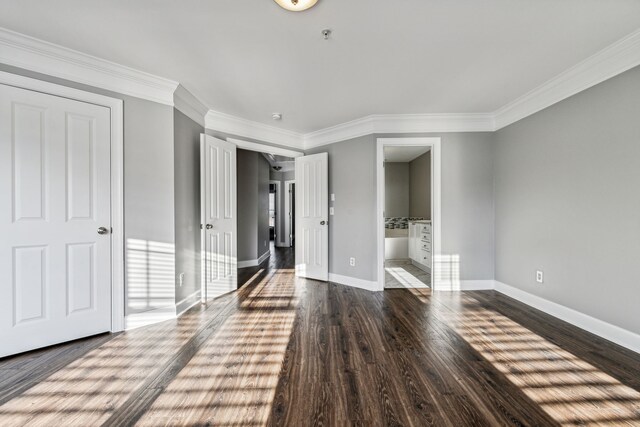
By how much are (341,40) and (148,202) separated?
2.30 meters

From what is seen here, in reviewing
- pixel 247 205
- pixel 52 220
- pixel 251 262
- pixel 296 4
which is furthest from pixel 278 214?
pixel 296 4

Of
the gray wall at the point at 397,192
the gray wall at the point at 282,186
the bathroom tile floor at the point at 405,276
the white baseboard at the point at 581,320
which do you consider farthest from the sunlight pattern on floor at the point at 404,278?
the gray wall at the point at 282,186

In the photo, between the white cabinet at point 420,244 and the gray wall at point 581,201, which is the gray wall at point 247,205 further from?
the gray wall at point 581,201

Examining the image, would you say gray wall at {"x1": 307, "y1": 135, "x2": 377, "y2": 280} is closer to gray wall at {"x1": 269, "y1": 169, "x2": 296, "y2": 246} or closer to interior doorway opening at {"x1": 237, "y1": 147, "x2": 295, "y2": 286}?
interior doorway opening at {"x1": 237, "y1": 147, "x2": 295, "y2": 286}

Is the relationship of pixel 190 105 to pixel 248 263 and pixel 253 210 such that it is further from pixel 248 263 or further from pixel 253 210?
pixel 248 263

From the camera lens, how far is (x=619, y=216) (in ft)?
7.25

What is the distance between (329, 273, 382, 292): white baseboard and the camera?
373 centimetres

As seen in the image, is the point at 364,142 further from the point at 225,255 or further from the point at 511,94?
the point at 225,255

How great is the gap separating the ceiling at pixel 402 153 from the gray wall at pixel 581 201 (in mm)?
2306

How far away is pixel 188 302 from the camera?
303cm

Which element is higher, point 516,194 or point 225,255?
point 516,194

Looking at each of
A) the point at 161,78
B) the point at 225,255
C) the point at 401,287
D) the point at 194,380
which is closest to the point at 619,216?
the point at 401,287

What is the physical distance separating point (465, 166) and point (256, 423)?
3767mm

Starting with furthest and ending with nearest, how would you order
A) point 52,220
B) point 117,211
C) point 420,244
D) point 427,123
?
1. point 420,244
2. point 427,123
3. point 117,211
4. point 52,220
